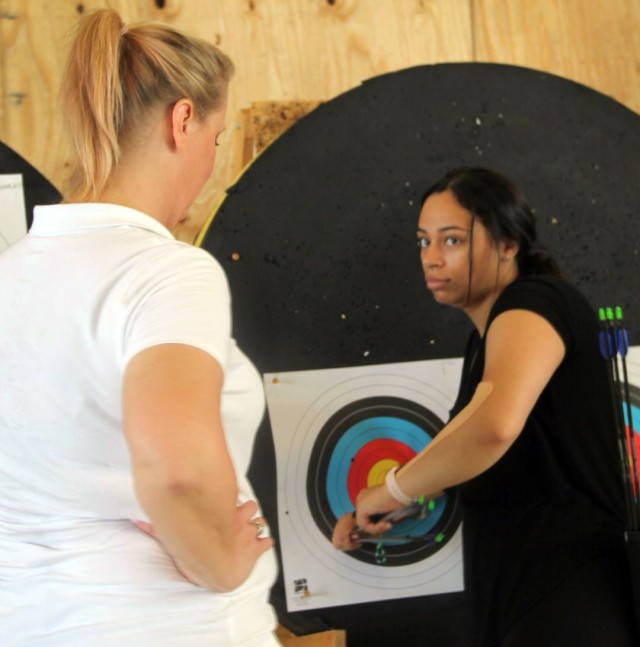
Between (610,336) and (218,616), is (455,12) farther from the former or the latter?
(218,616)

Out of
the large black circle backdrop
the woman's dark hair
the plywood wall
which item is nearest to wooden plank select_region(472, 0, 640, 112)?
the plywood wall

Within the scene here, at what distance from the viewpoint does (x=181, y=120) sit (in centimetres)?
73

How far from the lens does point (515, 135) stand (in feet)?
4.60

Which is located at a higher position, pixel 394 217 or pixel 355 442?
pixel 394 217

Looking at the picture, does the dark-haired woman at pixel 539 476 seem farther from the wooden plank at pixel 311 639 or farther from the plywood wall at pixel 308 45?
the plywood wall at pixel 308 45

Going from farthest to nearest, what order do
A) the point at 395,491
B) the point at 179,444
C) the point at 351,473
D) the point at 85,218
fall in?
the point at 351,473 → the point at 395,491 → the point at 85,218 → the point at 179,444

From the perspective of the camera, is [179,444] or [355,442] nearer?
[179,444]

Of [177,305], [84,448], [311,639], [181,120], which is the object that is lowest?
[311,639]

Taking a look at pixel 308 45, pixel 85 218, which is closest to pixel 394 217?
pixel 308 45

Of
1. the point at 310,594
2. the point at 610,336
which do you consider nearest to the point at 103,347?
the point at 610,336

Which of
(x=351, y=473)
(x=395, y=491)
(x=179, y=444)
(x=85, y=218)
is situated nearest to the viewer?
(x=179, y=444)

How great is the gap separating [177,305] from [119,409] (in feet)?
0.32

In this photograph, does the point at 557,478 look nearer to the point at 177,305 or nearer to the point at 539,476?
the point at 539,476

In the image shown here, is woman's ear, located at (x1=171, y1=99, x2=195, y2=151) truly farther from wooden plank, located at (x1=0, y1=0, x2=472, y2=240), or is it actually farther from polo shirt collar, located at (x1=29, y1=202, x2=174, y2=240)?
wooden plank, located at (x1=0, y1=0, x2=472, y2=240)
